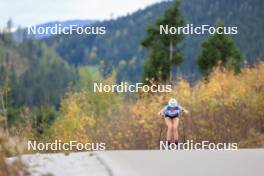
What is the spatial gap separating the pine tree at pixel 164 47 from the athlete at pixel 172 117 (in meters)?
4.01

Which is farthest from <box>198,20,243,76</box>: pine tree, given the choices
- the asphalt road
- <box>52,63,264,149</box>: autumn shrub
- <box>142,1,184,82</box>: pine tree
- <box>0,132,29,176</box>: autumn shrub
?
<box>0,132,29,176</box>: autumn shrub

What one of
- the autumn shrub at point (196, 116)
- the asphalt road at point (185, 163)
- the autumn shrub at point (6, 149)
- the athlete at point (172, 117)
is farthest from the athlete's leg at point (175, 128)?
the autumn shrub at point (6, 149)

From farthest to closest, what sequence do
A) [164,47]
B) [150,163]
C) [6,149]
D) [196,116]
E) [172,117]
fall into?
[164,47], [196,116], [172,117], [150,163], [6,149]

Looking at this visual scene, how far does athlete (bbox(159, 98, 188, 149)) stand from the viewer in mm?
9305

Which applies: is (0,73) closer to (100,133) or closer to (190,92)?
(100,133)

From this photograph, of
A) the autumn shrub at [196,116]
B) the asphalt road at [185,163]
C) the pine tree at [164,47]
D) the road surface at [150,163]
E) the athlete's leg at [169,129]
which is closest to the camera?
the road surface at [150,163]

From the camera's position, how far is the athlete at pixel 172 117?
366 inches

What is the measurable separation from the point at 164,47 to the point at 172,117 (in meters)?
5.77

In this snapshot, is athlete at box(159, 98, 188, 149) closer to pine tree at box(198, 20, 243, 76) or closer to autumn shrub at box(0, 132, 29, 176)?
autumn shrub at box(0, 132, 29, 176)

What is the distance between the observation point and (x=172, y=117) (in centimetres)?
941

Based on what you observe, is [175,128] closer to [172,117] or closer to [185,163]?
[172,117]

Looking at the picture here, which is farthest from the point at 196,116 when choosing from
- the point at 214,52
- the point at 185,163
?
the point at 214,52

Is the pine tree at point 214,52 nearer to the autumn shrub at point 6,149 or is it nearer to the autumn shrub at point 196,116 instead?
the autumn shrub at point 196,116

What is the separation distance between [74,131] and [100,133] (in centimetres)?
51
